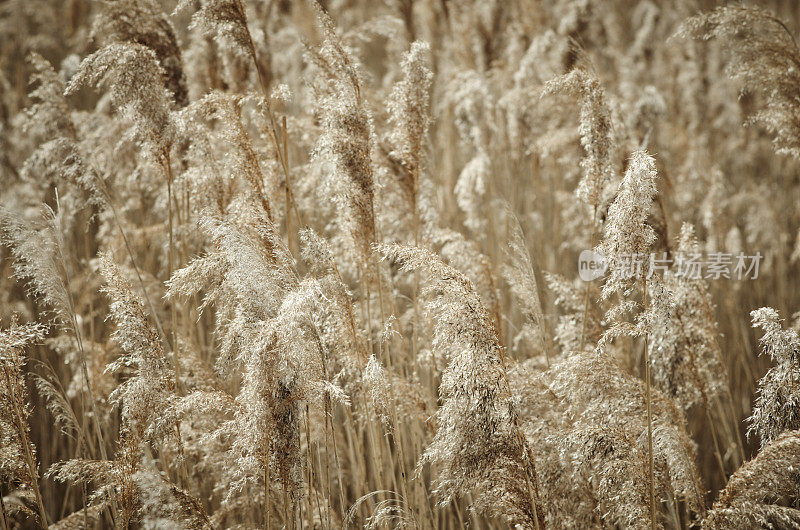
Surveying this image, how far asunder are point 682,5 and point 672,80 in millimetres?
689

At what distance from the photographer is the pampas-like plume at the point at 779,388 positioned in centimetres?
158

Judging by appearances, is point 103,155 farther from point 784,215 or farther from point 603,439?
point 784,215

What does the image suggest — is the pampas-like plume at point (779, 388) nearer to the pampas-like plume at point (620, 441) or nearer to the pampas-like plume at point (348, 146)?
the pampas-like plume at point (620, 441)

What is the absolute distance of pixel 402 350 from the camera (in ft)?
7.23

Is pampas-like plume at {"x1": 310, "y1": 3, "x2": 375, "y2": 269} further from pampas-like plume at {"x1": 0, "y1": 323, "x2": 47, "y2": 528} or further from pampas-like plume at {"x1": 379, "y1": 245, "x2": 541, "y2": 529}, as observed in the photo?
pampas-like plume at {"x1": 0, "y1": 323, "x2": 47, "y2": 528}

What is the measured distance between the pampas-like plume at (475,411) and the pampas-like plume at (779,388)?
668 millimetres

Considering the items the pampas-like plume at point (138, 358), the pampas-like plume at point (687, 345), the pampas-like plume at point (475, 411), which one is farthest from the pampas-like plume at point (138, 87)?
the pampas-like plume at point (687, 345)

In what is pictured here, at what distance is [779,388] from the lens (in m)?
1.60

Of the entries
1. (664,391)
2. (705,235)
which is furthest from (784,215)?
(664,391)

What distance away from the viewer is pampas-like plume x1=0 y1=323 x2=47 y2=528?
62.2 inches

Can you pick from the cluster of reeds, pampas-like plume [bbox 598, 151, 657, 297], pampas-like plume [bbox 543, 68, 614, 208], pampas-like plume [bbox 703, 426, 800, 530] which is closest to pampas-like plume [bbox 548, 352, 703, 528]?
→ the cluster of reeds

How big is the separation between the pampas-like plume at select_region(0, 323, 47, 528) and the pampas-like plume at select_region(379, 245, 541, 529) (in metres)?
1.03

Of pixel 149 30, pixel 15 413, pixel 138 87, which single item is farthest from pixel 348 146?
pixel 15 413

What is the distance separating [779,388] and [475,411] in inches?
33.3
